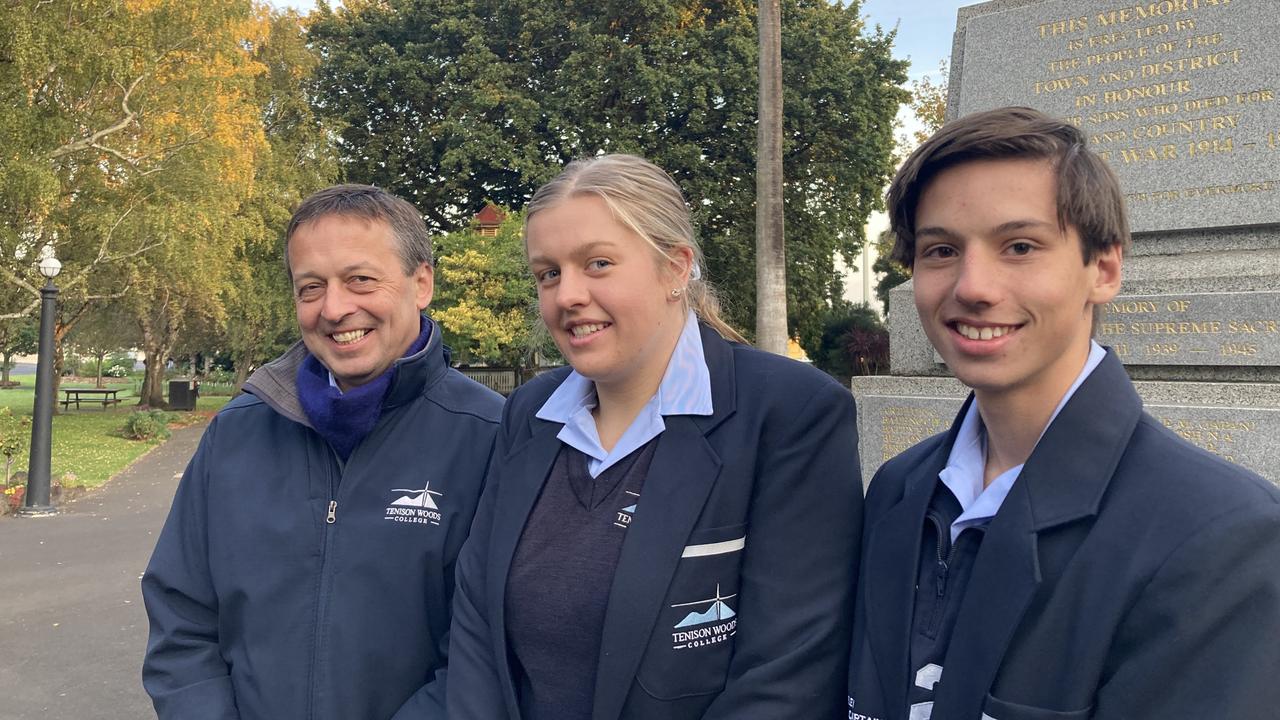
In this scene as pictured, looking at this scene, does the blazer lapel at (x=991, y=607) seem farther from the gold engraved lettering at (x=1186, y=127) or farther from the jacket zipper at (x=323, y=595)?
the gold engraved lettering at (x=1186, y=127)

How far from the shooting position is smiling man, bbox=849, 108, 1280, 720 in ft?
4.44

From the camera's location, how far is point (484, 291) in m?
25.6

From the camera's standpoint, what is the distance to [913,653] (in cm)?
173

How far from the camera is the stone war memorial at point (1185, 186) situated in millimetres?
4543

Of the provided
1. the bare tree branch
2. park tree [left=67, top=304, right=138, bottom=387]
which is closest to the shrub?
the bare tree branch

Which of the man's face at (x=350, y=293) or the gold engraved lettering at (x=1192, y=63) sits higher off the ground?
the gold engraved lettering at (x=1192, y=63)

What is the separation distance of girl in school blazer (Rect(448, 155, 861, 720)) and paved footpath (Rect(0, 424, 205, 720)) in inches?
165

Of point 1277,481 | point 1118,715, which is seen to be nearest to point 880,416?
point 1277,481

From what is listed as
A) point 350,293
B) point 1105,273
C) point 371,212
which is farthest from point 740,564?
point 371,212

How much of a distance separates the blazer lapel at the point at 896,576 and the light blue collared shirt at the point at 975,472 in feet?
0.12

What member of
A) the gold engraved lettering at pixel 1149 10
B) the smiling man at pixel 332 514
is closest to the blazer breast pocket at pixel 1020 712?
the smiling man at pixel 332 514

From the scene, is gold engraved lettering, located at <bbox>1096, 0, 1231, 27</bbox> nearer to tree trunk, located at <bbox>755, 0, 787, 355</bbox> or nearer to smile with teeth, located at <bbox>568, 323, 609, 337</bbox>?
smile with teeth, located at <bbox>568, 323, 609, 337</bbox>

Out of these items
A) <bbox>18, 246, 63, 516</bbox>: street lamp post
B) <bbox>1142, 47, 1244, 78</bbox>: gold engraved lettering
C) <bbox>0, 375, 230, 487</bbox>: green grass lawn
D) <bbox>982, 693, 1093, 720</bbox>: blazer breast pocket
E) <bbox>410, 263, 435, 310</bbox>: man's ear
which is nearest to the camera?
<bbox>982, 693, 1093, 720</bbox>: blazer breast pocket

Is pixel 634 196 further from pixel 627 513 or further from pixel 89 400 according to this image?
pixel 89 400
